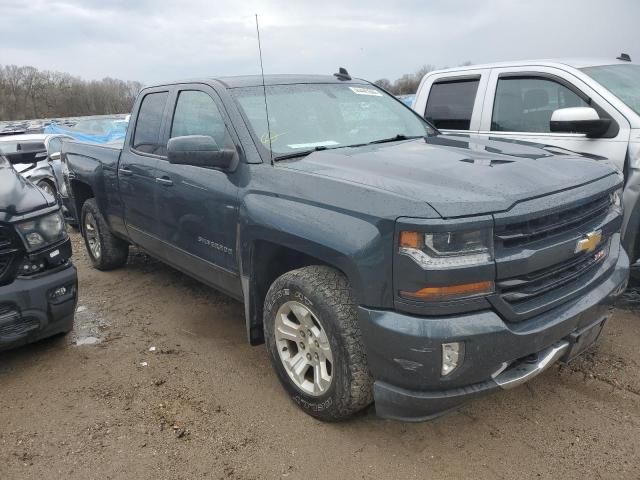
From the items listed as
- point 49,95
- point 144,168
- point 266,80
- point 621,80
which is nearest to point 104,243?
point 144,168

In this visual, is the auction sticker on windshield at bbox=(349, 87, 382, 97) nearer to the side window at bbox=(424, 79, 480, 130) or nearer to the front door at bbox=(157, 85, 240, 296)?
the front door at bbox=(157, 85, 240, 296)

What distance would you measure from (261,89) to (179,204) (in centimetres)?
98

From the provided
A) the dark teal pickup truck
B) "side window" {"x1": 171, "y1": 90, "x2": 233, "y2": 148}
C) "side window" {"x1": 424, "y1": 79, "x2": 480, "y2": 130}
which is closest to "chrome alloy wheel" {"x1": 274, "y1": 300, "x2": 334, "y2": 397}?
the dark teal pickup truck

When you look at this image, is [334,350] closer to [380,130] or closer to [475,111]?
[380,130]

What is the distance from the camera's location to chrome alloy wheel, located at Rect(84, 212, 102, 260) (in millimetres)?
5512

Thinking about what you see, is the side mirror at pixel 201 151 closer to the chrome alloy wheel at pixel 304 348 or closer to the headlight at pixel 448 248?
the chrome alloy wheel at pixel 304 348

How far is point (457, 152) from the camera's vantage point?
301 centimetres

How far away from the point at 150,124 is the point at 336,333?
2.67 meters

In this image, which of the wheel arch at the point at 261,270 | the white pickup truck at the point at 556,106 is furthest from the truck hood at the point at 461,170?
the white pickup truck at the point at 556,106

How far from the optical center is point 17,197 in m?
3.51

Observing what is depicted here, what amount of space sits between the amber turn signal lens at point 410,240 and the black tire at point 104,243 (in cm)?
394

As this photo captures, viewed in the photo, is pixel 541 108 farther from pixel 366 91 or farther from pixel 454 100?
pixel 366 91

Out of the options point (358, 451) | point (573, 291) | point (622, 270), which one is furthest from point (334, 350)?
point (622, 270)

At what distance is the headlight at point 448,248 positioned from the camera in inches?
85.7
